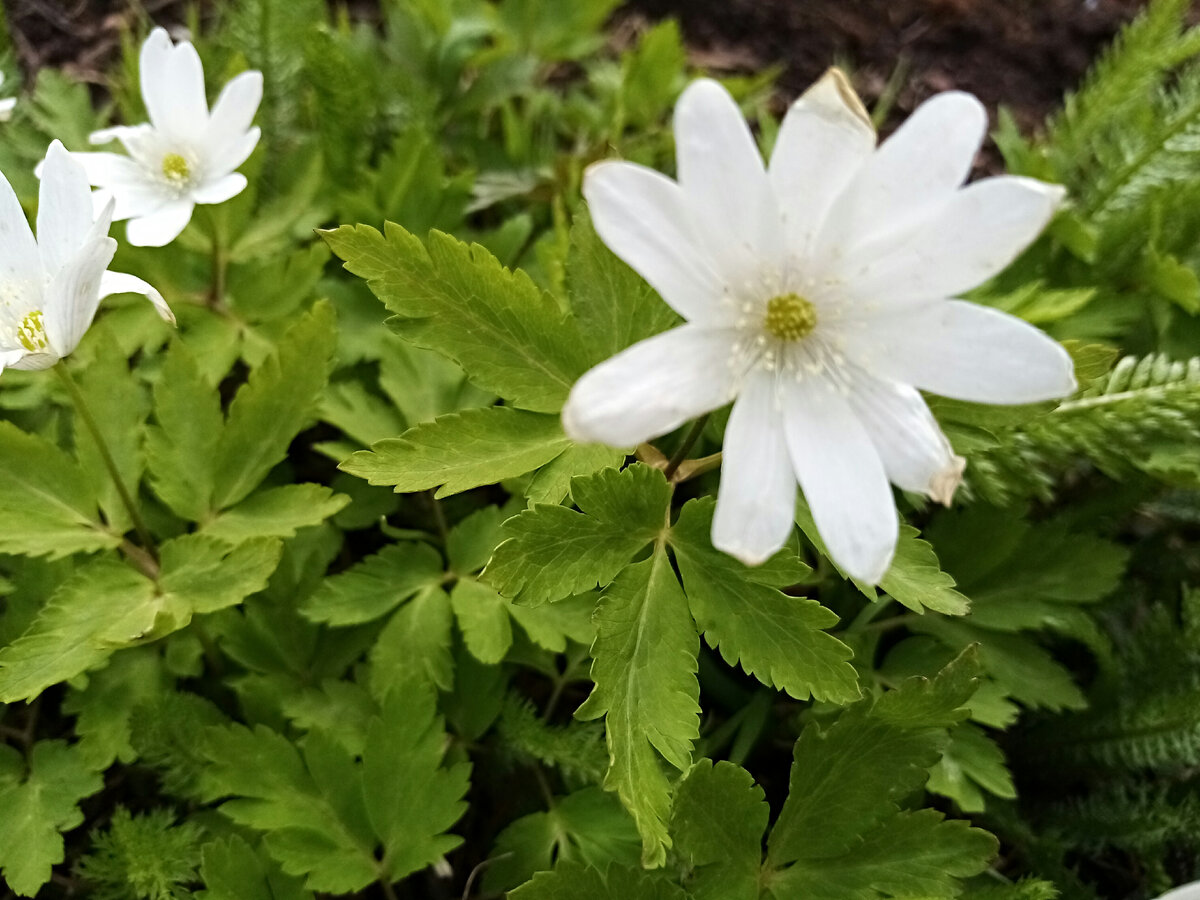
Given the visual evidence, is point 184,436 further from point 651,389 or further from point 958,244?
point 958,244

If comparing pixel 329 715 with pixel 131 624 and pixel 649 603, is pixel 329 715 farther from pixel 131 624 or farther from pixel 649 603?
pixel 649 603

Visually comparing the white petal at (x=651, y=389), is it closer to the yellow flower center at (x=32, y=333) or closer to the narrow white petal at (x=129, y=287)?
the narrow white petal at (x=129, y=287)

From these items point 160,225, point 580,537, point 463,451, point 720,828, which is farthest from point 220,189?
point 720,828

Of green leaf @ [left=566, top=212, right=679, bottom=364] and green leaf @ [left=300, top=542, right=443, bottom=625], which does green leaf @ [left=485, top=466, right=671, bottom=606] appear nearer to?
green leaf @ [left=566, top=212, right=679, bottom=364]

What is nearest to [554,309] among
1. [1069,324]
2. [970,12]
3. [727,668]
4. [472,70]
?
[727,668]

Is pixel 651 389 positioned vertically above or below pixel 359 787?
above

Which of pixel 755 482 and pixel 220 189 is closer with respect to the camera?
pixel 755 482

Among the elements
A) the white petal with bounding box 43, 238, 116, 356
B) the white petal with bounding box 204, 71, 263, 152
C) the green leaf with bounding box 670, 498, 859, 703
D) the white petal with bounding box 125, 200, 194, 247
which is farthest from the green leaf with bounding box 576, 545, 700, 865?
the white petal with bounding box 204, 71, 263, 152
